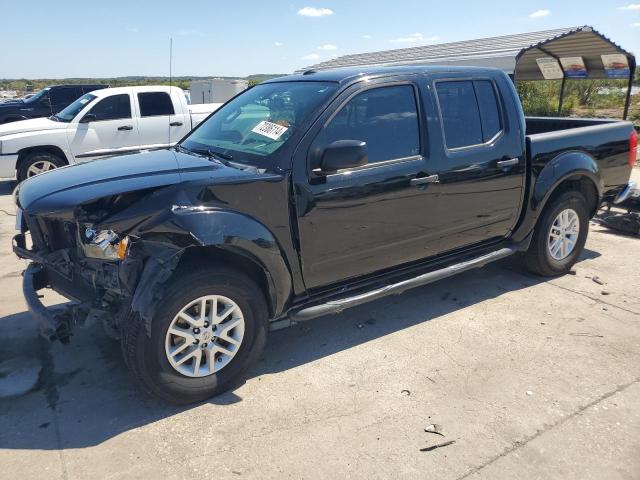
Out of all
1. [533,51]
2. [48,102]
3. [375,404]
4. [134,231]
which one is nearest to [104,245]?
[134,231]

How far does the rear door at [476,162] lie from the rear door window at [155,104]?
23.6 feet

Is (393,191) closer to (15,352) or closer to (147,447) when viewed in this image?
(147,447)

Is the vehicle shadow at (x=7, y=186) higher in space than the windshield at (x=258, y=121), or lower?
lower

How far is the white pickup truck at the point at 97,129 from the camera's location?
912cm

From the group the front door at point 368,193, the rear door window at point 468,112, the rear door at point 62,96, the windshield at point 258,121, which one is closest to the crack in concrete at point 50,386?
the front door at point 368,193

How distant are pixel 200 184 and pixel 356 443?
1.71m

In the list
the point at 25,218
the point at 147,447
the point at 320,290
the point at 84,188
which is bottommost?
the point at 147,447

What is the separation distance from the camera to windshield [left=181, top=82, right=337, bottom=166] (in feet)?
11.5

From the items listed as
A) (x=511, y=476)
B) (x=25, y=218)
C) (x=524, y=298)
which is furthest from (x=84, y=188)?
(x=524, y=298)

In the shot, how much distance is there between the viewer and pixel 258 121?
12.6ft

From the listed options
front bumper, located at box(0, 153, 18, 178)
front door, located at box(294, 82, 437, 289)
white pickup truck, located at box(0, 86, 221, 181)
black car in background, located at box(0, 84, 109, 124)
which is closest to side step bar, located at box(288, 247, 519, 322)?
front door, located at box(294, 82, 437, 289)

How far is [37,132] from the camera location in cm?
916

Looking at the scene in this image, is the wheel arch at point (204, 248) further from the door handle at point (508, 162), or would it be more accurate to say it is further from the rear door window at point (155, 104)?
the rear door window at point (155, 104)

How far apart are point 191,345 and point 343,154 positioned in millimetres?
1493
